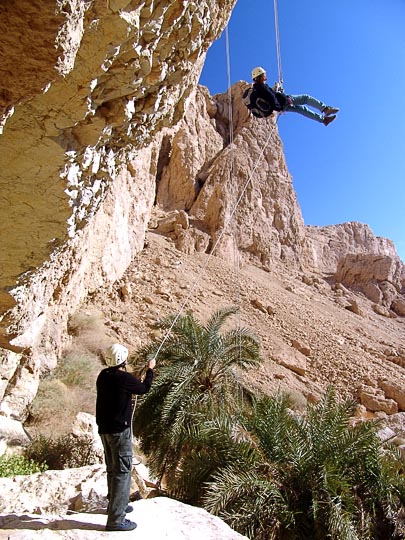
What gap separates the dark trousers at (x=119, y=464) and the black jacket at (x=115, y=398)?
84 mm

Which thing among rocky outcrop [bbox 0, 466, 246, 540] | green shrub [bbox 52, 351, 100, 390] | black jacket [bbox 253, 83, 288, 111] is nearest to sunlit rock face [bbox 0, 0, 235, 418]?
black jacket [bbox 253, 83, 288, 111]

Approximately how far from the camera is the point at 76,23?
3.15 meters

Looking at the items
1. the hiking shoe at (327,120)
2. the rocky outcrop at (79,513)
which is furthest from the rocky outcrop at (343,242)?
the rocky outcrop at (79,513)

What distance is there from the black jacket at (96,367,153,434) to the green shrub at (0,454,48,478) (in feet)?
15.3

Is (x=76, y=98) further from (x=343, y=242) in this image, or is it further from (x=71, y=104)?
(x=343, y=242)

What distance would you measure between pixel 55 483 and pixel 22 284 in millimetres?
2724

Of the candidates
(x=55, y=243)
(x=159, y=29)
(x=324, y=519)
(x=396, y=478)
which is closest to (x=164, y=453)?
(x=324, y=519)

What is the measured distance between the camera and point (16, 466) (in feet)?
26.1

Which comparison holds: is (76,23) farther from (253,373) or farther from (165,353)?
(253,373)

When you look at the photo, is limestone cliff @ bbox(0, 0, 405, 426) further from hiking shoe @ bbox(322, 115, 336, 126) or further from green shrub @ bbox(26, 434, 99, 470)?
hiking shoe @ bbox(322, 115, 336, 126)

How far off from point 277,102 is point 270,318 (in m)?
19.1

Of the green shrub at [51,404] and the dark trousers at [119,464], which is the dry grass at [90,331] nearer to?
the green shrub at [51,404]

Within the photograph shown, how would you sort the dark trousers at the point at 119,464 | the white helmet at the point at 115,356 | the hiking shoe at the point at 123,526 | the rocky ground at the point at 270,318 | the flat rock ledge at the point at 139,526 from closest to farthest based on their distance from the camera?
the flat rock ledge at the point at 139,526, the hiking shoe at the point at 123,526, the dark trousers at the point at 119,464, the white helmet at the point at 115,356, the rocky ground at the point at 270,318

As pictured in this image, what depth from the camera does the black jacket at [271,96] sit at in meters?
8.57
